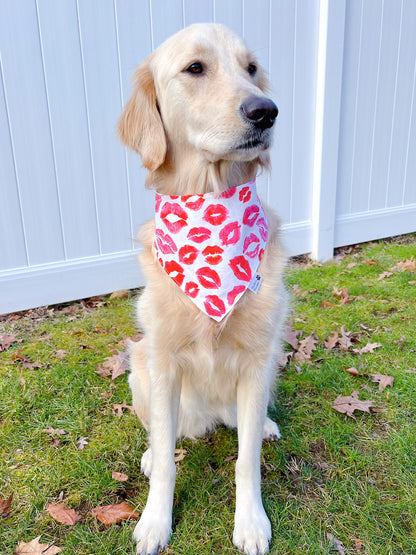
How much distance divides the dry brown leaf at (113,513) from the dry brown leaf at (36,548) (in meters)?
0.18

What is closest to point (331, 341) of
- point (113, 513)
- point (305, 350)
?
point (305, 350)

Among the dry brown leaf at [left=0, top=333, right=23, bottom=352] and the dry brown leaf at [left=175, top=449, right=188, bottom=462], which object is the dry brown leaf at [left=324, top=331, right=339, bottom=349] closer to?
the dry brown leaf at [left=175, top=449, right=188, bottom=462]

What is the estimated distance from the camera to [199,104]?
1.53 metres

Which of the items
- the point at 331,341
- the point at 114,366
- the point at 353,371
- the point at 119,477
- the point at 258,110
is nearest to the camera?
the point at 258,110

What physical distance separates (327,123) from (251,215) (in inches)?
123

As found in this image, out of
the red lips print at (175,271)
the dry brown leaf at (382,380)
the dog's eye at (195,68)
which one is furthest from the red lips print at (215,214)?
the dry brown leaf at (382,380)

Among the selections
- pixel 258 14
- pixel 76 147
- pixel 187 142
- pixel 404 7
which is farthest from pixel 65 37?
pixel 404 7

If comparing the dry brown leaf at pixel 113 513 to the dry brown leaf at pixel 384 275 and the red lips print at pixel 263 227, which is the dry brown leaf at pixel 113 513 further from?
the dry brown leaf at pixel 384 275

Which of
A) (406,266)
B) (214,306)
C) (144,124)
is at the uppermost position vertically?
(144,124)

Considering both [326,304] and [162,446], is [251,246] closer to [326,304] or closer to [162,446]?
[162,446]

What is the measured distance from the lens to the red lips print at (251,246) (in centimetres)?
169

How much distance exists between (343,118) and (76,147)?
282cm

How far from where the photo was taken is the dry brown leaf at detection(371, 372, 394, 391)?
243 centimetres

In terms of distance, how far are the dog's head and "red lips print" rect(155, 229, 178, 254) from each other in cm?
26
